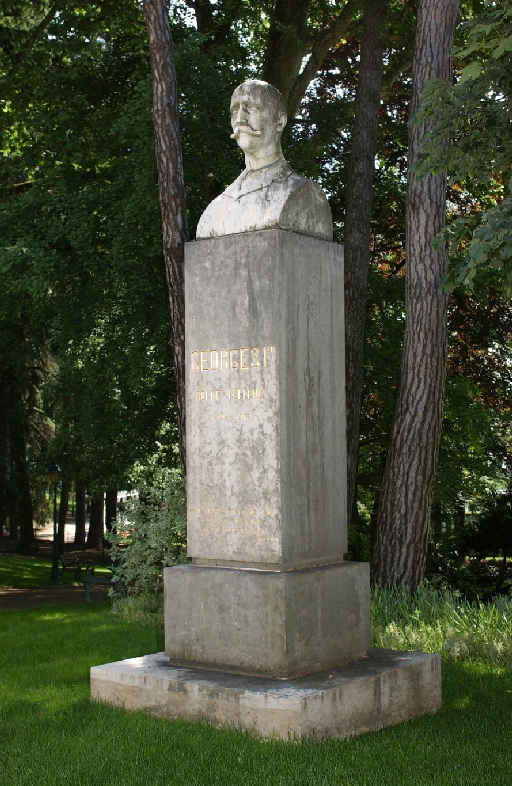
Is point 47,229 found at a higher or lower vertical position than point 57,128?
lower

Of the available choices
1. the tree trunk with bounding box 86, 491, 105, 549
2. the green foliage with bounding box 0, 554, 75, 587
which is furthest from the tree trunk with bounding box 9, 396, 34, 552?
the tree trunk with bounding box 86, 491, 105, 549

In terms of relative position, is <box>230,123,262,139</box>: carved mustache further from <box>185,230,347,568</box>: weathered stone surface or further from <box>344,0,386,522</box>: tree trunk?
<box>344,0,386,522</box>: tree trunk

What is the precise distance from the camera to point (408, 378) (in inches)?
496

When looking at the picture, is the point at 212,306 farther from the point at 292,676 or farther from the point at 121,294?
the point at 121,294

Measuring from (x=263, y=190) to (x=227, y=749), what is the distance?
3630 mm

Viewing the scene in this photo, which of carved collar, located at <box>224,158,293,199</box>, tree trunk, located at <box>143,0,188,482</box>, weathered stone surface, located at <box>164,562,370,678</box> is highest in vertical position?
tree trunk, located at <box>143,0,188,482</box>

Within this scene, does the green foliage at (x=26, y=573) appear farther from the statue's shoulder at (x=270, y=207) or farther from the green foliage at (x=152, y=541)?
the statue's shoulder at (x=270, y=207)

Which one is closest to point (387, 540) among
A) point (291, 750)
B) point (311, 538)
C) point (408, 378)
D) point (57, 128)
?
point (408, 378)

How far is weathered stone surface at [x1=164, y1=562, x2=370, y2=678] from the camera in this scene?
6.52 metres

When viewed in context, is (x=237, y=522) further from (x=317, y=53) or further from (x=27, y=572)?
(x=27, y=572)

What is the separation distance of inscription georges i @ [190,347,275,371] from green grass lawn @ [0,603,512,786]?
2316 mm

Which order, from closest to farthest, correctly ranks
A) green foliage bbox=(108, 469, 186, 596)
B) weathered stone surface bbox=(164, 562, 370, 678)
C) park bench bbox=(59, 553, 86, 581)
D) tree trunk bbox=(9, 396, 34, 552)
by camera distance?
weathered stone surface bbox=(164, 562, 370, 678)
green foliage bbox=(108, 469, 186, 596)
park bench bbox=(59, 553, 86, 581)
tree trunk bbox=(9, 396, 34, 552)

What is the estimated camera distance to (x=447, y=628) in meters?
9.70

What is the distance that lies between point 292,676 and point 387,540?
6.22 meters
